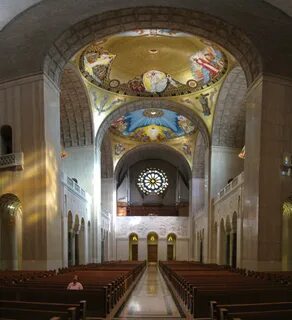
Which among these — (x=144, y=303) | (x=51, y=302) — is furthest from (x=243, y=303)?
(x=144, y=303)

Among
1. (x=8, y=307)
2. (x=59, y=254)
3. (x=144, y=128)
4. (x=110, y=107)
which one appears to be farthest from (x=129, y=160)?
(x=8, y=307)

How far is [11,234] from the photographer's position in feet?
54.6

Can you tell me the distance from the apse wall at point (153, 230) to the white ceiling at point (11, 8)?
28325mm

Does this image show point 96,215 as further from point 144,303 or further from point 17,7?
point 144,303

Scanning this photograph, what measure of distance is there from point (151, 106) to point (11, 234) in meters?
13.8

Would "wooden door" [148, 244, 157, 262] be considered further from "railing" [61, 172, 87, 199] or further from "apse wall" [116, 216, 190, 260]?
"railing" [61, 172, 87, 199]

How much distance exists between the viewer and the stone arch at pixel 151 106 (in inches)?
1037

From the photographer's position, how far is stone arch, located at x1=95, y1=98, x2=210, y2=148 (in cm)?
2633

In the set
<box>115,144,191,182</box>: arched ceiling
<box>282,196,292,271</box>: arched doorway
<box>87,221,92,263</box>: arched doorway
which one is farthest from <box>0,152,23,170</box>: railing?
<box>115,144,191,182</box>: arched ceiling

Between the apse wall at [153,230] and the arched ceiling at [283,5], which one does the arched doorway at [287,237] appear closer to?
the arched ceiling at [283,5]

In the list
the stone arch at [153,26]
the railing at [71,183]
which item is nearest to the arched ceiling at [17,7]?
the stone arch at [153,26]

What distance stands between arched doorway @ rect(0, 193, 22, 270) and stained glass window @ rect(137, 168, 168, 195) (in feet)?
87.1

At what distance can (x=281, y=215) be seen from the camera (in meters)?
14.4

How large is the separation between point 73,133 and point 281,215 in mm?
14671
